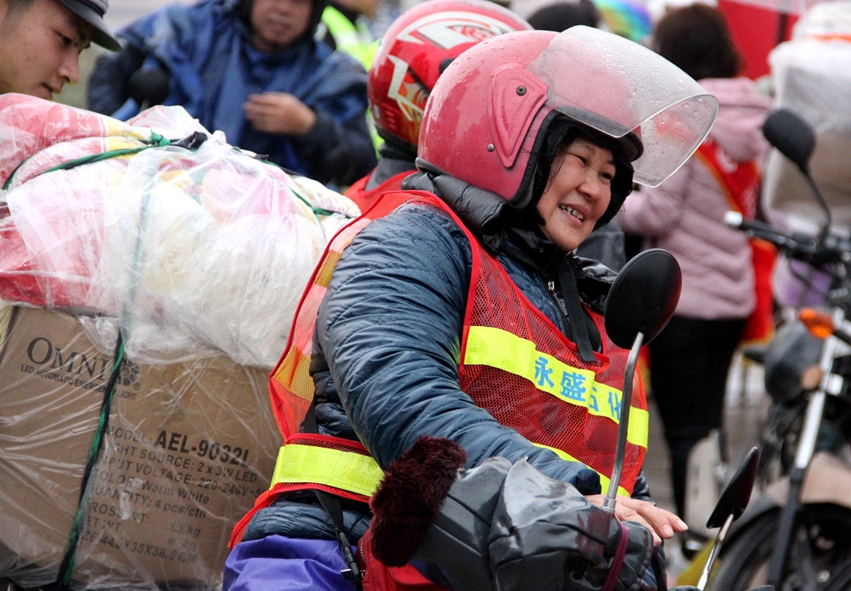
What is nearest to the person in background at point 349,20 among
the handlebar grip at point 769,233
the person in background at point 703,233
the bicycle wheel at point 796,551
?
the person in background at point 703,233

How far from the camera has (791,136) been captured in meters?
4.32

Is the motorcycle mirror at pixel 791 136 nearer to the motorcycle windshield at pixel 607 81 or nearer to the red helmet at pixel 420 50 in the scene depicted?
the red helmet at pixel 420 50

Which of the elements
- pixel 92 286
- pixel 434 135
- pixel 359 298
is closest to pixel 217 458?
pixel 92 286

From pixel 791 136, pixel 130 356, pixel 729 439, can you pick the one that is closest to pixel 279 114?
pixel 791 136

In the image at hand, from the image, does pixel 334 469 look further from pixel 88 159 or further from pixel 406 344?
pixel 88 159

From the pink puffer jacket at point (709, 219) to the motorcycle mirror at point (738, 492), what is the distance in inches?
152

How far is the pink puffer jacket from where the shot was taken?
6027 mm

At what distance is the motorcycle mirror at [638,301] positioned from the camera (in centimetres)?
191

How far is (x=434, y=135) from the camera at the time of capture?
2.61 m

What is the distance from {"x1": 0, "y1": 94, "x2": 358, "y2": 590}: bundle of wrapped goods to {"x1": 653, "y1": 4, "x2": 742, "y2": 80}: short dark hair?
4.00 meters

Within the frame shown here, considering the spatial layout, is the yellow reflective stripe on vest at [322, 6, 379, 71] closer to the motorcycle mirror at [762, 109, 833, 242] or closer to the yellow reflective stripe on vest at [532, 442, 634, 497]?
the motorcycle mirror at [762, 109, 833, 242]

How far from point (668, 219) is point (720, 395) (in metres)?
0.97

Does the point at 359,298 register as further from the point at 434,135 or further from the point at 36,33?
the point at 36,33

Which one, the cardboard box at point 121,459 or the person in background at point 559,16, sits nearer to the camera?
the cardboard box at point 121,459
